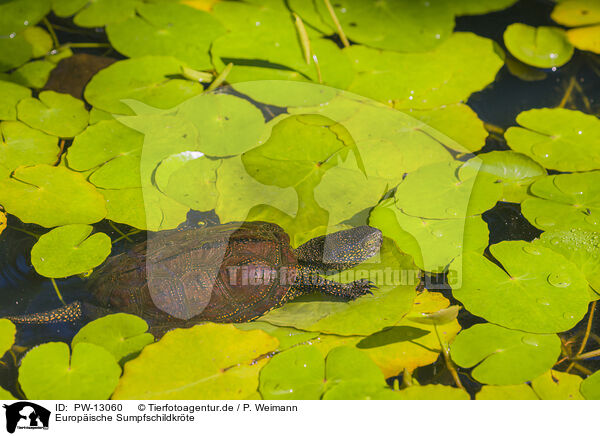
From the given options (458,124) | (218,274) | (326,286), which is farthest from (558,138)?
(218,274)

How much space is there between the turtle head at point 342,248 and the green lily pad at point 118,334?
68cm

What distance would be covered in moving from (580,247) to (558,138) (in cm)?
59

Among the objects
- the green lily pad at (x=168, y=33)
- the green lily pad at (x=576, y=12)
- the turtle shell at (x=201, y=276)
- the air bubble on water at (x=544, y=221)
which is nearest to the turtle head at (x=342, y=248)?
the turtle shell at (x=201, y=276)

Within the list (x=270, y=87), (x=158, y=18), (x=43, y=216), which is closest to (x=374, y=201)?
(x=270, y=87)

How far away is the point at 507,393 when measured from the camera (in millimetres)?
1411

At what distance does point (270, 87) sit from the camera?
2.19m

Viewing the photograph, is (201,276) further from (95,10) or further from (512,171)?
(95,10)

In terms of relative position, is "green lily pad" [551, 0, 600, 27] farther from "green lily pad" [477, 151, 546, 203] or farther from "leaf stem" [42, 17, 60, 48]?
"leaf stem" [42, 17, 60, 48]

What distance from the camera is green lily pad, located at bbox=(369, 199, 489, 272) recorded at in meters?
1.70

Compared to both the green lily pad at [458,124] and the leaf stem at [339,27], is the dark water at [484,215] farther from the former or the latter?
the leaf stem at [339,27]

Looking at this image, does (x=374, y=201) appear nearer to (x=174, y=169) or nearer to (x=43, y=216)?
(x=174, y=169)

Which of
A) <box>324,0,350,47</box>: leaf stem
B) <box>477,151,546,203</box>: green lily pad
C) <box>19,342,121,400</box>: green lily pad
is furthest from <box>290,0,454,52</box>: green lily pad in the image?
<box>19,342,121,400</box>: green lily pad
